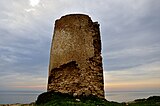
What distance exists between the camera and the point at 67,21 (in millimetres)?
16719

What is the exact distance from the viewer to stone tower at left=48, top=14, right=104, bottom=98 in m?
15.9

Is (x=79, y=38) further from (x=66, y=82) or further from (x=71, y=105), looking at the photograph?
(x=71, y=105)

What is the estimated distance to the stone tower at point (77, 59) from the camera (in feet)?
52.0

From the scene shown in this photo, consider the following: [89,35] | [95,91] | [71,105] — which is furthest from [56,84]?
[71,105]

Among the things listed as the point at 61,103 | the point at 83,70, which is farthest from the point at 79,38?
the point at 61,103

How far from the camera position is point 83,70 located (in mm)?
15914

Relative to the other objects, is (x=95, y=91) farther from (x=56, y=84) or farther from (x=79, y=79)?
(x=56, y=84)

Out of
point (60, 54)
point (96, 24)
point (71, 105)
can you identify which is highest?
point (96, 24)

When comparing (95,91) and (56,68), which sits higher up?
(56,68)

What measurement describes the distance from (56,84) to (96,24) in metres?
3.86

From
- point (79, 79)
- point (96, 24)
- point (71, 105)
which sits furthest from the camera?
point (96, 24)

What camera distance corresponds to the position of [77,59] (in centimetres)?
1609

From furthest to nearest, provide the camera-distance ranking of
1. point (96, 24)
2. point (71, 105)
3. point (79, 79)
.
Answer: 1. point (96, 24)
2. point (79, 79)
3. point (71, 105)

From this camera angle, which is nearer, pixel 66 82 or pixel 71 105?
pixel 71 105
